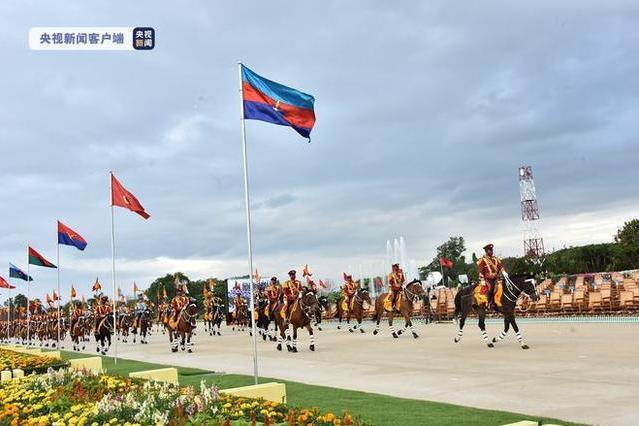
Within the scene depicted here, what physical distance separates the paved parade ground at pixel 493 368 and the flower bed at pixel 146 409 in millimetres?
3573

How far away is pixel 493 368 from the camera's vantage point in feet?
46.6

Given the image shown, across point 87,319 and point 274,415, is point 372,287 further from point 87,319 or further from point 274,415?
point 274,415

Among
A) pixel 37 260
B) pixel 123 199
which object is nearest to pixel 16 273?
pixel 37 260

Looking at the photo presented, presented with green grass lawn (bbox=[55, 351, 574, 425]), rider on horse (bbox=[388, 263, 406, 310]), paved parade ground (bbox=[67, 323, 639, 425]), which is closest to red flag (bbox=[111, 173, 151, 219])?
paved parade ground (bbox=[67, 323, 639, 425])

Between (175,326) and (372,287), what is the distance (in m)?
35.0

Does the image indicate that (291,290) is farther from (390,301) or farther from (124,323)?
(124,323)

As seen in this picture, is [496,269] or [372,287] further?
[372,287]

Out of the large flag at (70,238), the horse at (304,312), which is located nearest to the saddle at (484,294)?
the horse at (304,312)

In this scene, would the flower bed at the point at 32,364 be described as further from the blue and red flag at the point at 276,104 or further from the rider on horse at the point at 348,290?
the rider on horse at the point at 348,290

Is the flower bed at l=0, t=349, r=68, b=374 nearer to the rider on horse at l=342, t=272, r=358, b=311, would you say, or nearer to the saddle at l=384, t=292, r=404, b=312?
the saddle at l=384, t=292, r=404, b=312

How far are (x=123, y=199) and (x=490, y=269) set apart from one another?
1281 centimetres

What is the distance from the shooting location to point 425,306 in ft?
125

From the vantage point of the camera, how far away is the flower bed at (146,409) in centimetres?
764

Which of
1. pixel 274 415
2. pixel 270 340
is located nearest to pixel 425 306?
pixel 270 340
